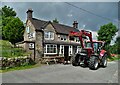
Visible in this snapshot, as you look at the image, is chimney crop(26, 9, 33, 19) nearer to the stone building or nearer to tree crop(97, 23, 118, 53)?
the stone building

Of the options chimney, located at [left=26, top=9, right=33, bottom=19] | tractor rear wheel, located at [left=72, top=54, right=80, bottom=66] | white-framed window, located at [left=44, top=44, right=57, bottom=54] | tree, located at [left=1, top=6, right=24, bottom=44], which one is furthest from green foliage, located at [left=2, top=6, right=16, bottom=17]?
tractor rear wheel, located at [left=72, top=54, right=80, bottom=66]

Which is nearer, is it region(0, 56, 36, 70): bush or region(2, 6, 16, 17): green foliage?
region(0, 56, 36, 70): bush

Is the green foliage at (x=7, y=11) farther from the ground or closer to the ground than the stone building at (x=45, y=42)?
farther from the ground

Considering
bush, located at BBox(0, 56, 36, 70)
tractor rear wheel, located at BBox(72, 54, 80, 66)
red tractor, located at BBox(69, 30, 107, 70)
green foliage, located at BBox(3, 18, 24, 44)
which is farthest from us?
green foliage, located at BBox(3, 18, 24, 44)

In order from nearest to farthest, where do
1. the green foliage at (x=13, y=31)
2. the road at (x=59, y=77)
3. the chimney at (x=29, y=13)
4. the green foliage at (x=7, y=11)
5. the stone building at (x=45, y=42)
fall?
the road at (x=59, y=77)
the stone building at (x=45, y=42)
the chimney at (x=29, y=13)
the green foliage at (x=13, y=31)
the green foliage at (x=7, y=11)

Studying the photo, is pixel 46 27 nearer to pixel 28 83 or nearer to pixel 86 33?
pixel 86 33

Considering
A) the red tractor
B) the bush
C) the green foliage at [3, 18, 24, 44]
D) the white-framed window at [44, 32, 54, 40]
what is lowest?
the bush

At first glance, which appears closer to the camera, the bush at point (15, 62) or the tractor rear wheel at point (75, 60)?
the tractor rear wheel at point (75, 60)

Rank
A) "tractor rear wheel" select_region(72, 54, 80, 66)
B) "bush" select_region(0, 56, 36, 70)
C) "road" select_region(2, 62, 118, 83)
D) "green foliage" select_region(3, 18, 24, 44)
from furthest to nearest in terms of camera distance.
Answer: "green foliage" select_region(3, 18, 24, 44) < "bush" select_region(0, 56, 36, 70) < "tractor rear wheel" select_region(72, 54, 80, 66) < "road" select_region(2, 62, 118, 83)

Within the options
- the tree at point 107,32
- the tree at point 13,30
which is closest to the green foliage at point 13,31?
the tree at point 13,30

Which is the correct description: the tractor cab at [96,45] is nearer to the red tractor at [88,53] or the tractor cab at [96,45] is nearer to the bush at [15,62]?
the red tractor at [88,53]

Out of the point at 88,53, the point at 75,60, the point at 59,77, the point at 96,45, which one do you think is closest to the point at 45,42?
the point at 75,60

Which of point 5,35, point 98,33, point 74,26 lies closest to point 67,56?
point 74,26

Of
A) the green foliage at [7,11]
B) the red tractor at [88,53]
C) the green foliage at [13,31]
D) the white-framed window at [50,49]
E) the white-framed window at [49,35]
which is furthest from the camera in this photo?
the green foliage at [7,11]
